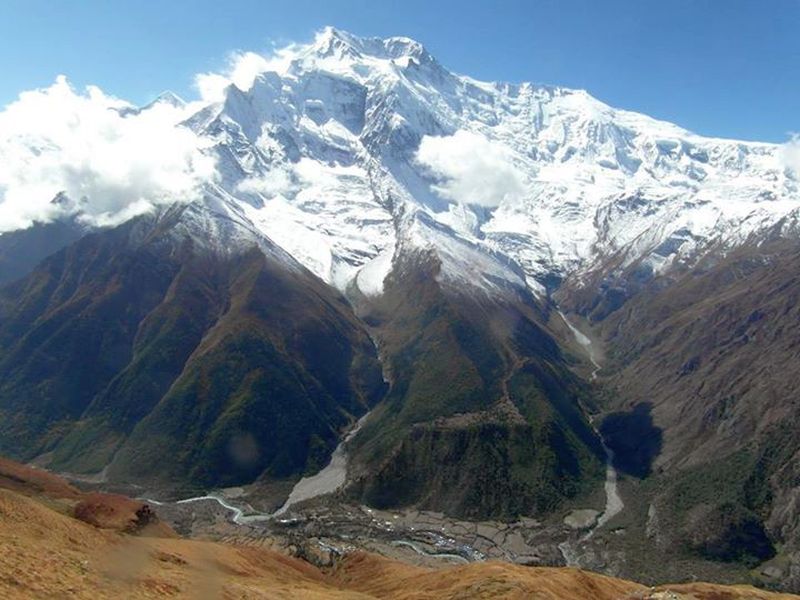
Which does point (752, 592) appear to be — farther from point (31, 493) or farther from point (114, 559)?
point (31, 493)

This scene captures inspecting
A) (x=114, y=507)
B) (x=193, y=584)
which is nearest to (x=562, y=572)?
(x=193, y=584)

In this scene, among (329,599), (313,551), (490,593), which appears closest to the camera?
(329,599)

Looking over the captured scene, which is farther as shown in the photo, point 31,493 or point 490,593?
point 31,493

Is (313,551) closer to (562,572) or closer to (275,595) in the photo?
(562,572)

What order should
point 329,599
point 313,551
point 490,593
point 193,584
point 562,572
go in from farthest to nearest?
point 313,551 → point 562,572 → point 490,593 → point 329,599 → point 193,584

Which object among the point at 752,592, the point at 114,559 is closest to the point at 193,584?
the point at 114,559

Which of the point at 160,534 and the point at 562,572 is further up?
the point at 562,572
